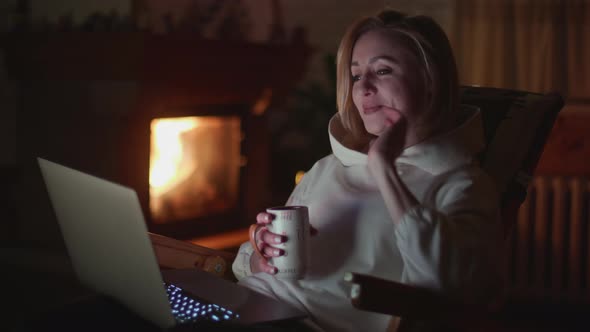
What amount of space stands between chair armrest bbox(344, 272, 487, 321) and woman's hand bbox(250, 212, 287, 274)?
0.22 m

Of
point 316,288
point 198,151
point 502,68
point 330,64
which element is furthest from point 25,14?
point 316,288

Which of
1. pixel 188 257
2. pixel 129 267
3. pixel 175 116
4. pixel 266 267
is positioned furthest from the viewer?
pixel 175 116

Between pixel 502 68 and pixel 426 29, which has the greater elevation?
pixel 426 29

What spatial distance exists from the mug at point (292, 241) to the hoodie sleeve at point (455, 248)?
0.18 metres

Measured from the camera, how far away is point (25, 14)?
3186 mm

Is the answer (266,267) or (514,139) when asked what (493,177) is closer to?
(514,139)

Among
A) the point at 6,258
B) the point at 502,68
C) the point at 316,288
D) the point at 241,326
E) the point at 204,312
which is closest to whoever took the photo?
the point at 241,326

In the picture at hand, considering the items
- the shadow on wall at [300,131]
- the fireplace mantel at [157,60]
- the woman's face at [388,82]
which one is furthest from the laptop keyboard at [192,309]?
the shadow on wall at [300,131]

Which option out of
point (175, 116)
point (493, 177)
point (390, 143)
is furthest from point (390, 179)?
point (175, 116)

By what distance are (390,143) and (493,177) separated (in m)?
0.29

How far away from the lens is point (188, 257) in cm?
162

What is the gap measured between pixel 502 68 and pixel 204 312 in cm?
240

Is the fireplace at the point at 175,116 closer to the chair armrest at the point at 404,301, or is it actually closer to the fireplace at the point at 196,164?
the fireplace at the point at 196,164

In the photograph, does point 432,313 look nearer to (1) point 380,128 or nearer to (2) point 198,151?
(1) point 380,128
